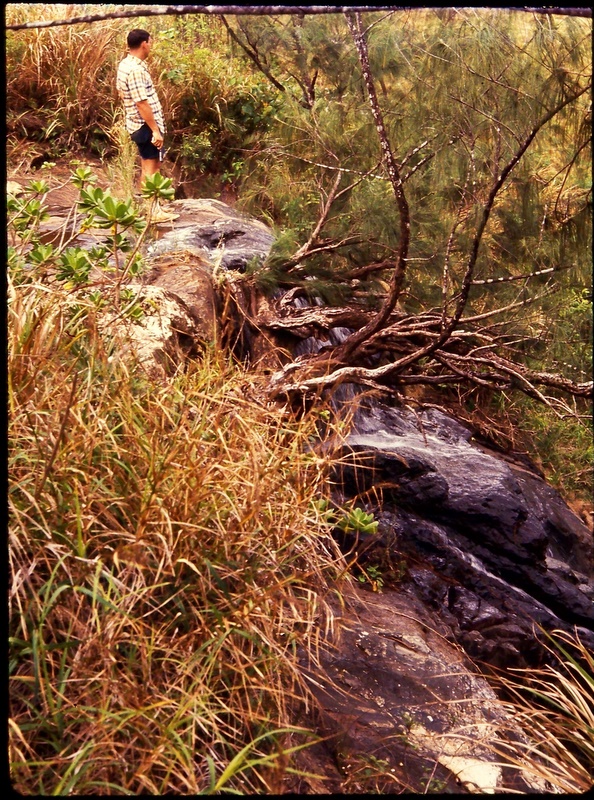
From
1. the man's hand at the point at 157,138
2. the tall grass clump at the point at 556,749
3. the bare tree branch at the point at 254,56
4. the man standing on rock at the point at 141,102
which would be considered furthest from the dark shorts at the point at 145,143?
the tall grass clump at the point at 556,749

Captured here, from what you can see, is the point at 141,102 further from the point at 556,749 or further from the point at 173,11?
the point at 556,749

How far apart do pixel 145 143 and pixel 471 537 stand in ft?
10.3

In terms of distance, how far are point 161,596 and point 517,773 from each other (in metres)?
1.21

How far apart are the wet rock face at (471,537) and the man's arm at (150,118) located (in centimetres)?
202

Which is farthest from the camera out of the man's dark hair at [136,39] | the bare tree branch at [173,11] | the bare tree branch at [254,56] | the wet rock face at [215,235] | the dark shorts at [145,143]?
the bare tree branch at [254,56]

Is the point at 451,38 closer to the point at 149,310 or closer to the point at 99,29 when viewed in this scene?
the point at 149,310

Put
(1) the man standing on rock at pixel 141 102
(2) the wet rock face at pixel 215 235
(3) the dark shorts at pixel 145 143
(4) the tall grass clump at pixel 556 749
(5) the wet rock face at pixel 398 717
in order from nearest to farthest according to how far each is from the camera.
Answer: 1. (5) the wet rock face at pixel 398 717
2. (4) the tall grass clump at pixel 556 749
3. (1) the man standing on rock at pixel 141 102
4. (2) the wet rock face at pixel 215 235
5. (3) the dark shorts at pixel 145 143

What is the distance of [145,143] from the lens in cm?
524

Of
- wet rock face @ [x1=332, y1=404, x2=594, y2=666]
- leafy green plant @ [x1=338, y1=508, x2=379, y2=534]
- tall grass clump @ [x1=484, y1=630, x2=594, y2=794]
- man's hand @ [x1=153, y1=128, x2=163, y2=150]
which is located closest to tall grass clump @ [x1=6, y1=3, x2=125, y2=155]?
man's hand @ [x1=153, y1=128, x2=163, y2=150]

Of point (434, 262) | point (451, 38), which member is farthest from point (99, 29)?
point (451, 38)

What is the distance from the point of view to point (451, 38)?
344cm

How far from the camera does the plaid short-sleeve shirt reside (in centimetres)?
470

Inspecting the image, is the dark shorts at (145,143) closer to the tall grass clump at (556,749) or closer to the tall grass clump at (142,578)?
the tall grass clump at (142,578)

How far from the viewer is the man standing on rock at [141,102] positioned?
4.56 metres
